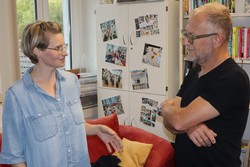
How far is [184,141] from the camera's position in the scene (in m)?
1.58

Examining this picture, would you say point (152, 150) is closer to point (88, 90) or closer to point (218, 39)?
point (88, 90)

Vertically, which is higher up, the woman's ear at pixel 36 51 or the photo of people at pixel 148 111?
the woman's ear at pixel 36 51

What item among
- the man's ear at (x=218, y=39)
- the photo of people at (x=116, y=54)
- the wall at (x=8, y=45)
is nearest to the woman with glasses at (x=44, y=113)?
the man's ear at (x=218, y=39)

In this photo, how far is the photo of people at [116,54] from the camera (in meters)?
3.23

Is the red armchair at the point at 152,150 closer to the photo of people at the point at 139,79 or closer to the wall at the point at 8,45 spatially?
the photo of people at the point at 139,79

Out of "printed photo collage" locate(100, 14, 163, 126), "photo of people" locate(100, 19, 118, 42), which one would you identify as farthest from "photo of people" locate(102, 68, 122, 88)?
"photo of people" locate(100, 19, 118, 42)

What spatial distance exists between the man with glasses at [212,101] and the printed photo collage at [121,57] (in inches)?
57.8

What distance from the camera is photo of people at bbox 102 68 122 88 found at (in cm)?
→ 331

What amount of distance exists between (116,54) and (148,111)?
70 cm

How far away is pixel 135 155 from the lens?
254 centimetres

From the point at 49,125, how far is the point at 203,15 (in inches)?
36.5

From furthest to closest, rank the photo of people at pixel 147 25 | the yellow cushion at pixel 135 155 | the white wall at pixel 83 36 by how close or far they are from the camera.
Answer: the white wall at pixel 83 36, the photo of people at pixel 147 25, the yellow cushion at pixel 135 155

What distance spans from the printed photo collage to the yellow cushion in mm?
616

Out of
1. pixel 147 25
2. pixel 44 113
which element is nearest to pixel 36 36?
pixel 44 113
